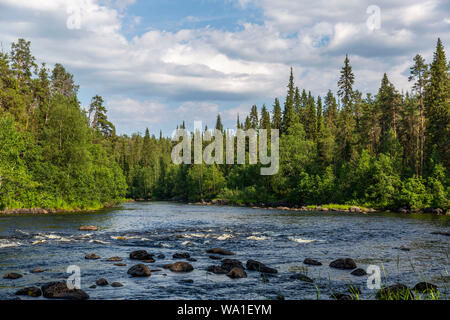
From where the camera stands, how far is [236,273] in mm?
14555

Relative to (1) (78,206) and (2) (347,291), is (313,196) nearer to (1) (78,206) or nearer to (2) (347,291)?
(1) (78,206)

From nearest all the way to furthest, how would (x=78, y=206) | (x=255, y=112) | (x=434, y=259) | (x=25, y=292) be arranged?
(x=25, y=292)
(x=434, y=259)
(x=78, y=206)
(x=255, y=112)

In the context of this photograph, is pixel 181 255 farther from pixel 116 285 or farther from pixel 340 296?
pixel 340 296

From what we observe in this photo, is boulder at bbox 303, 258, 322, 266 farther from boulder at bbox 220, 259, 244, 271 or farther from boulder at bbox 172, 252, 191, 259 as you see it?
boulder at bbox 172, 252, 191, 259

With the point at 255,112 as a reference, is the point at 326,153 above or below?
below

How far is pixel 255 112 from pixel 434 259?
347ft

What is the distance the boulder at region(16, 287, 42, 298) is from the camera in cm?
1167

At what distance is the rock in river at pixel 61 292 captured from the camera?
11.4 metres

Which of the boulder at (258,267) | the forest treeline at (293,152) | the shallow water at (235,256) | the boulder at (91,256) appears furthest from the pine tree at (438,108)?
the boulder at (91,256)

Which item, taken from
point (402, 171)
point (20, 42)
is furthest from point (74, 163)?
point (402, 171)

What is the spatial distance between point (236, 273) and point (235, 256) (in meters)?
4.60

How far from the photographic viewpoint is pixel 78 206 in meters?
50.9

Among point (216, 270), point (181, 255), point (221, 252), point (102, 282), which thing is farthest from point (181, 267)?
point (221, 252)

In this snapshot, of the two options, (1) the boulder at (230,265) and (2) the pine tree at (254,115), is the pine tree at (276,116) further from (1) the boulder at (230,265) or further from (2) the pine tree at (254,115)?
(1) the boulder at (230,265)
